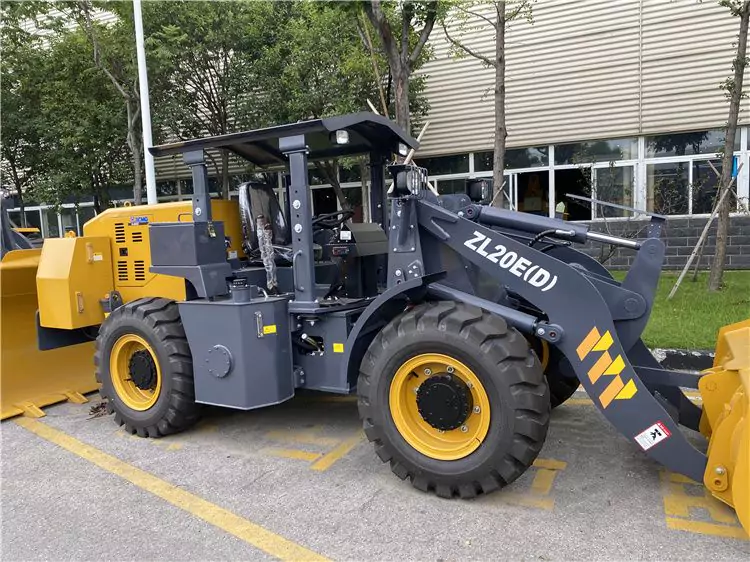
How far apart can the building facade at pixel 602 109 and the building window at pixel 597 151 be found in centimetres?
2

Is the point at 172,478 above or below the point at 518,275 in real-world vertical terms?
below

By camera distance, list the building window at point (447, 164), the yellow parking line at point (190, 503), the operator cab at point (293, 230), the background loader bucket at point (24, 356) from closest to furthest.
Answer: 1. the yellow parking line at point (190, 503)
2. the operator cab at point (293, 230)
3. the background loader bucket at point (24, 356)
4. the building window at point (447, 164)

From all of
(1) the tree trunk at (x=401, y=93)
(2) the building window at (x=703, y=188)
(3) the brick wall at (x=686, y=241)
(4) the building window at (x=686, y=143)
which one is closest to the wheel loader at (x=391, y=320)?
(1) the tree trunk at (x=401, y=93)

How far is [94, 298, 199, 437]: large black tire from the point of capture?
4629 millimetres

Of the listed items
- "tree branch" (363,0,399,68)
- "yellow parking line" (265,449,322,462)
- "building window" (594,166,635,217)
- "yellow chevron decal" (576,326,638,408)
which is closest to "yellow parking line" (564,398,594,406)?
"yellow chevron decal" (576,326,638,408)

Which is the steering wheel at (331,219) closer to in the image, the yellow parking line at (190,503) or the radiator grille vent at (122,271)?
the radiator grille vent at (122,271)

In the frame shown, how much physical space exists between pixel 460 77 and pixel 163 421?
40.7ft

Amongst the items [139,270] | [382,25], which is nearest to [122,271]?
[139,270]

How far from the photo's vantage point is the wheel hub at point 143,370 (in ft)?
15.8

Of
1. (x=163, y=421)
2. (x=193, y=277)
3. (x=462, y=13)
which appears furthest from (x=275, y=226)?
(x=462, y=13)

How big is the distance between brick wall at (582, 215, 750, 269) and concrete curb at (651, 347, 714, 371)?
6507 millimetres

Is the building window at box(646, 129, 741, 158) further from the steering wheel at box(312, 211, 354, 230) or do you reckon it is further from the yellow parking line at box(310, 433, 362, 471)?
the yellow parking line at box(310, 433, 362, 471)

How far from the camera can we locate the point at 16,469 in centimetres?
440

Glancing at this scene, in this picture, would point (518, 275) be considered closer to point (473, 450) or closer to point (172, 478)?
point (473, 450)
